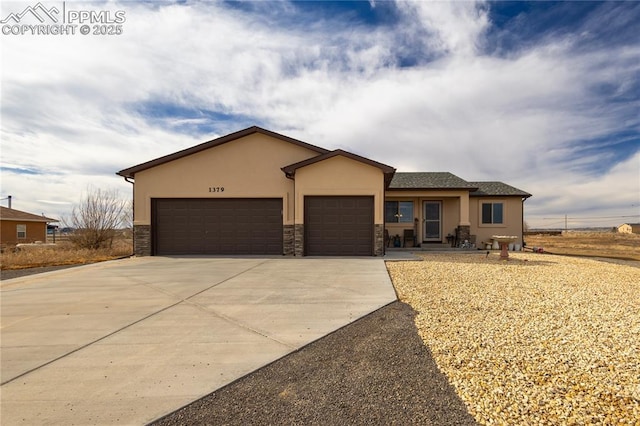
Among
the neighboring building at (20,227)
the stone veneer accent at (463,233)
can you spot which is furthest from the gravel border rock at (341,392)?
the neighboring building at (20,227)

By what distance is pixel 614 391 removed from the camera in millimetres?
2828

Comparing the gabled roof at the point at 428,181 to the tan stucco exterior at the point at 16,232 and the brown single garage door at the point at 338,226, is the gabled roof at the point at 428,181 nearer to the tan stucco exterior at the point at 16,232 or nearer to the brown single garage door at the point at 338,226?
the brown single garage door at the point at 338,226

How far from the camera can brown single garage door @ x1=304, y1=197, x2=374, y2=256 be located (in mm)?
12891

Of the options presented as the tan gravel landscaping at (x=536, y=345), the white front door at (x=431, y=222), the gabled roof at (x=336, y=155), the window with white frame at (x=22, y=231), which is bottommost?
the tan gravel landscaping at (x=536, y=345)

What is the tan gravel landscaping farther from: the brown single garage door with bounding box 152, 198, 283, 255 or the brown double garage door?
the brown single garage door with bounding box 152, 198, 283, 255

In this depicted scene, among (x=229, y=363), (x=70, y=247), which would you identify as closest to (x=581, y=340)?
(x=229, y=363)

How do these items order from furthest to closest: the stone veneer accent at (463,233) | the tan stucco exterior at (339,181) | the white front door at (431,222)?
1. the white front door at (431,222)
2. the stone veneer accent at (463,233)
3. the tan stucco exterior at (339,181)

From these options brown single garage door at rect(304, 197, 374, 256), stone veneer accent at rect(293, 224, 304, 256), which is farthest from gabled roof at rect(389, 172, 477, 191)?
stone veneer accent at rect(293, 224, 304, 256)

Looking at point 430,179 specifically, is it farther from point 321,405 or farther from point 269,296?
point 321,405

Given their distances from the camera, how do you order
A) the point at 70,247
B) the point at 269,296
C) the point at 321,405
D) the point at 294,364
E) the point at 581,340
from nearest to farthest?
the point at 321,405 → the point at 294,364 → the point at 581,340 → the point at 269,296 → the point at 70,247

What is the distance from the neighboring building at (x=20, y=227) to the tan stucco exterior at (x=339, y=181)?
2813cm

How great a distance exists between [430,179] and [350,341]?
15110mm

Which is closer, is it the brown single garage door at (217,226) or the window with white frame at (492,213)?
the brown single garage door at (217,226)

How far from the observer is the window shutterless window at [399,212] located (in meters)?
17.3
